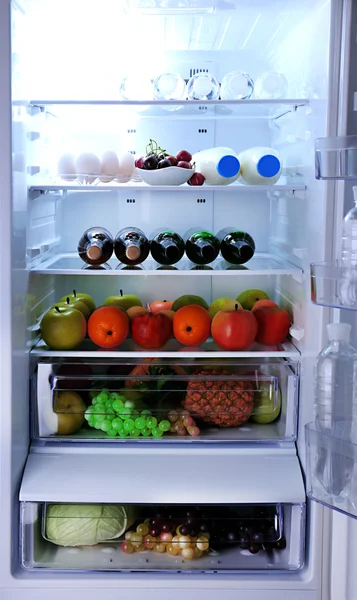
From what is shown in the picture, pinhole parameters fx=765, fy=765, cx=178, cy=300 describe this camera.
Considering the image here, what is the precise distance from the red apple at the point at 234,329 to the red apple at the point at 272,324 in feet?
0.24

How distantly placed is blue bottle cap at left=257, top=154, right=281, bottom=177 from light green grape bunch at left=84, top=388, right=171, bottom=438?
820mm

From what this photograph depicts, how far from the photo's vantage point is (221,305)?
252 cm

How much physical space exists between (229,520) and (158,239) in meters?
0.90

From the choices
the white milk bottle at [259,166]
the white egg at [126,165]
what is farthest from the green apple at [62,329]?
the white milk bottle at [259,166]

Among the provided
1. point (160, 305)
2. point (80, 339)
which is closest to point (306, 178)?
point (160, 305)

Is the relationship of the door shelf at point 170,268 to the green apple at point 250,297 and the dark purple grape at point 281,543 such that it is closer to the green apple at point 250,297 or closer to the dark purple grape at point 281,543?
the green apple at point 250,297

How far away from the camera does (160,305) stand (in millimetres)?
2635

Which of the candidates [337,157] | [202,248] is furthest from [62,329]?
[337,157]

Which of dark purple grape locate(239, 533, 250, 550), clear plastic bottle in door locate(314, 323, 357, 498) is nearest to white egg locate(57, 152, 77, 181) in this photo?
clear plastic bottle in door locate(314, 323, 357, 498)

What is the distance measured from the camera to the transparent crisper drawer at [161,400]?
2.36m

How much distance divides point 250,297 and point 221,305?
148 mm

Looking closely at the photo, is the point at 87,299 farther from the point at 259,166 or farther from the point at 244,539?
the point at 244,539

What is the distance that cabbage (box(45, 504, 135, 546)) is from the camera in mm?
2285

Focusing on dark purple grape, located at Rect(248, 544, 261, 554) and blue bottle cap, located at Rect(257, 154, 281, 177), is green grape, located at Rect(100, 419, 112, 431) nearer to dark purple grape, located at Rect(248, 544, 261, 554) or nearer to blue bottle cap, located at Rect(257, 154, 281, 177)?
dark purple grape, located at Rect(248, 544, 261, 554)
